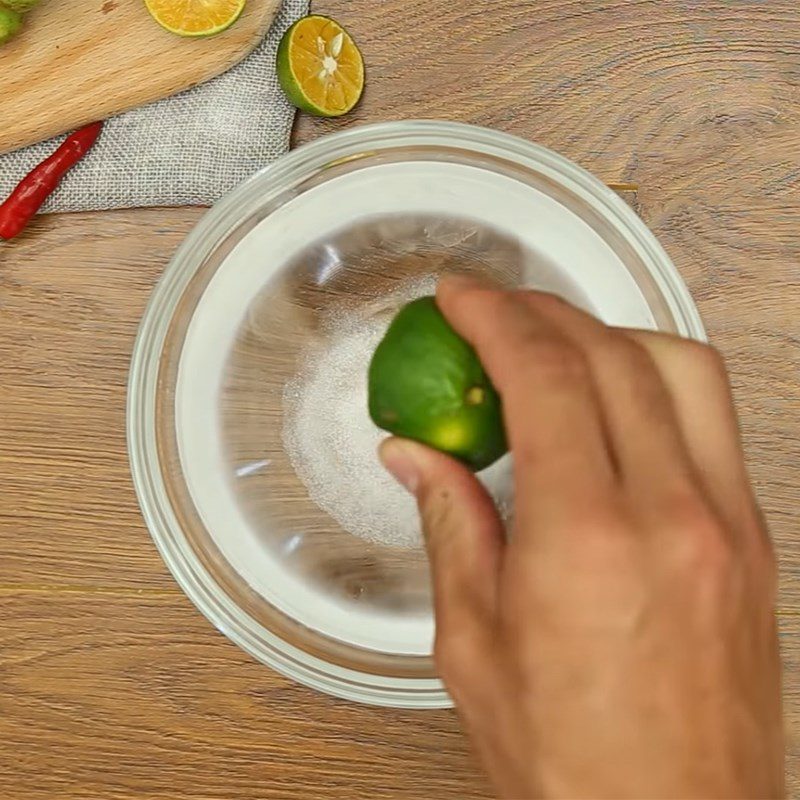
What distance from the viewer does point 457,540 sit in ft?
2.10

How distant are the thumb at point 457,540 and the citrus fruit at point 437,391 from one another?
0.03 m

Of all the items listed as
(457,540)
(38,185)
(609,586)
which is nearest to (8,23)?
(38,185)

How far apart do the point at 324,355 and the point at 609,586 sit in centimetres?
54

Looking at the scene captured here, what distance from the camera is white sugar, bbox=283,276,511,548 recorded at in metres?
1.00

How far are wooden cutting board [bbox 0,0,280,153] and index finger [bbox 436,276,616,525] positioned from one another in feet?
1.85

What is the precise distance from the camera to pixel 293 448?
3.35ft

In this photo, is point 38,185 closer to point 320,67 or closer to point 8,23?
point 8,23

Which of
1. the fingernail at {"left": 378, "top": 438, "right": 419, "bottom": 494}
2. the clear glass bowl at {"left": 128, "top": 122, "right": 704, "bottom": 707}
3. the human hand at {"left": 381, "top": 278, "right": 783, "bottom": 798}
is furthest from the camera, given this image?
the clear glass bowl at {"left": 128, "top": 122, "right": 704, "bottom": 707}

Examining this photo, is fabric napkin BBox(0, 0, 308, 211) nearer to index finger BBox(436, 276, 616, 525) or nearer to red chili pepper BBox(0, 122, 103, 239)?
red chili pepper BBox(0, 122, 103, 239)

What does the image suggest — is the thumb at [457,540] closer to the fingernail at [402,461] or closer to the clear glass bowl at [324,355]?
the fingernail at [402,461]

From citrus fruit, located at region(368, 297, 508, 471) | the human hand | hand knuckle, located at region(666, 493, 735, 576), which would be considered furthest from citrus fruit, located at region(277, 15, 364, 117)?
hand knuckle, located at region(666, 493, 735, 576)

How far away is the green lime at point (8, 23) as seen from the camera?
3.31ft

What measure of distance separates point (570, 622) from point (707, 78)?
734mm

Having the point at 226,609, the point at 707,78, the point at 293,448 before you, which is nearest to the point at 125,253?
the point at 293,448
